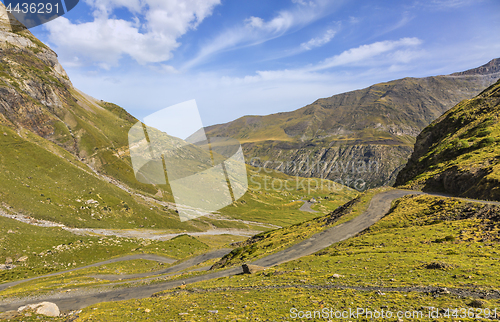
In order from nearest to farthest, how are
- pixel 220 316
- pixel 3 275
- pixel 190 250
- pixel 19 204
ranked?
pixel 220 316 → pixel 3 275 → pixel 19 204 → pixel 190 250

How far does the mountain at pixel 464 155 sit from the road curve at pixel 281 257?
32.8 feet

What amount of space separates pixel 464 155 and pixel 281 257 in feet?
147

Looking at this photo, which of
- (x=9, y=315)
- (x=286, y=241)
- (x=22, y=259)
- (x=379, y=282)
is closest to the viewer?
(x=379, y=282)

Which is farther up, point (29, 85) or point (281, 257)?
point (29, 85)

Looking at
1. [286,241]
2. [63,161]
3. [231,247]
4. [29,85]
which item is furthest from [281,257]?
[29,85]

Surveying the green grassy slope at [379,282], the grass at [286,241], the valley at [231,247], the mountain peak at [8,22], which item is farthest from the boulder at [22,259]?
the mountain peak at [8,22]

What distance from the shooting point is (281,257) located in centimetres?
3553

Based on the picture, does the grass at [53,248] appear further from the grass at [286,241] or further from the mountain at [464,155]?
the mountain at [464,155]

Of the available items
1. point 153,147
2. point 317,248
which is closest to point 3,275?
point 317,248

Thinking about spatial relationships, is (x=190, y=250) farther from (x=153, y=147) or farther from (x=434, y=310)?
(x=153, y=147)

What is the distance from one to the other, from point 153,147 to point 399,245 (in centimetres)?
18019

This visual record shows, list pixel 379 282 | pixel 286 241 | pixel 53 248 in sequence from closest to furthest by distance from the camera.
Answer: pixel 379 282 → pixel 286 241 → pixel 53 248

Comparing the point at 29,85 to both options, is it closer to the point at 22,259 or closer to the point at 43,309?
the point at 22,259

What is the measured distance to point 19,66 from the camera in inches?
5207
